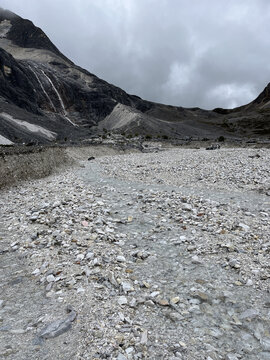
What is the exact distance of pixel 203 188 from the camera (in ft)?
48.1

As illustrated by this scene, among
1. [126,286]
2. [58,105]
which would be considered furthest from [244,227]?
[58,105]

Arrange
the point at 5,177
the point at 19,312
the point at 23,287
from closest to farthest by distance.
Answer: the point at 19,312 < the point at 23,287 < the point at 5,177

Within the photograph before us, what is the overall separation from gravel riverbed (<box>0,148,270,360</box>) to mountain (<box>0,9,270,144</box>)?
4279 centimetres

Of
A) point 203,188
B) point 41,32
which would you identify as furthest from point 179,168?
point 41,32

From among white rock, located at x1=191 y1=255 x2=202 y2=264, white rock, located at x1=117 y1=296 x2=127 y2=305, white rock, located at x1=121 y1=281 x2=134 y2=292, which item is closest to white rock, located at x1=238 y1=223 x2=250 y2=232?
white rock, located at x1=191 y1=255 x2=202 y2=264

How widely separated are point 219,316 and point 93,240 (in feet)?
12.9

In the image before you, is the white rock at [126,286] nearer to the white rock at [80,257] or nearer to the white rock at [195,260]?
the white rock at [80,257]

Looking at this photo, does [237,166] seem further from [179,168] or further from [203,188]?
[203,188]

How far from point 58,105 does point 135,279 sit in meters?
112

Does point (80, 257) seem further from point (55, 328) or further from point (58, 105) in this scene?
point (58, 105)

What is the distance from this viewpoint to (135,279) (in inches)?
234

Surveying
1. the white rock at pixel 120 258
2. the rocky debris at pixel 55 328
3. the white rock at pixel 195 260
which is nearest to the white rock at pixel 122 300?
the rocky debris at pixel 55 328

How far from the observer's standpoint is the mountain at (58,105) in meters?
65.6

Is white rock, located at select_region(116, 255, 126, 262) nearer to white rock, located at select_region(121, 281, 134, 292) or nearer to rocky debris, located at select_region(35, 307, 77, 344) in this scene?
white rock, located at select_region(121, 281, 134, 292)
